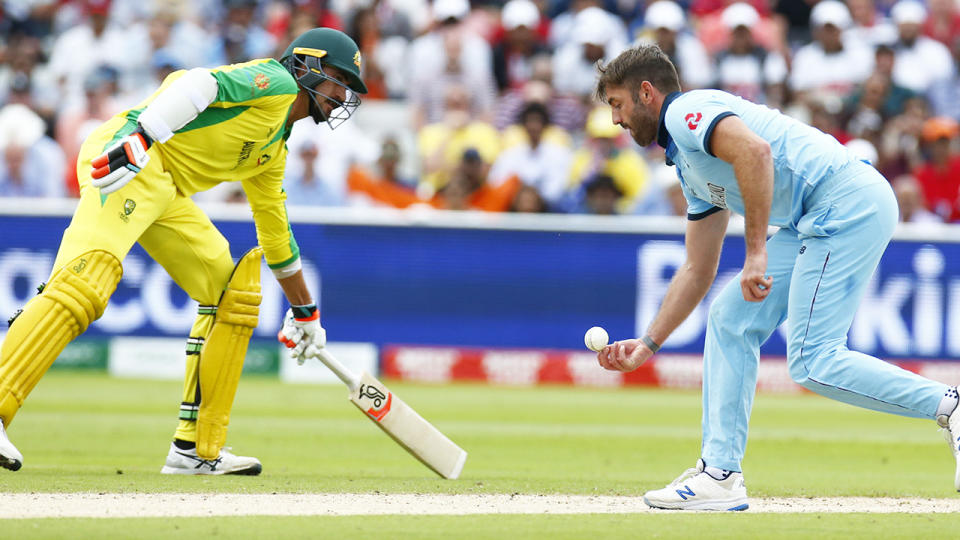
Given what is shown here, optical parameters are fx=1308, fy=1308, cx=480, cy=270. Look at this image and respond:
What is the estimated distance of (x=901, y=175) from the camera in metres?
13.7

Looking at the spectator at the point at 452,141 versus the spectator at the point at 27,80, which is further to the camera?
the spectator at the point at 27,80

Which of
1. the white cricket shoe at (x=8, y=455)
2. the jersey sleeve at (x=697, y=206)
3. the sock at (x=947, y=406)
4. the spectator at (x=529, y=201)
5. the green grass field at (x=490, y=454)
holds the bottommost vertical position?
the green grass field at (x=490, y=454)

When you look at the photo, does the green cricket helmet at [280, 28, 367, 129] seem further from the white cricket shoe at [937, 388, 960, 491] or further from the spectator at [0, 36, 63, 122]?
the spectator at [0, 36, 63, 122]

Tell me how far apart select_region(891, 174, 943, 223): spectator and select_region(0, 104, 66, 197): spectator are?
855 cm

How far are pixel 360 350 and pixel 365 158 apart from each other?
8.95ft

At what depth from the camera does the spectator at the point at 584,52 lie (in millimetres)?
15008

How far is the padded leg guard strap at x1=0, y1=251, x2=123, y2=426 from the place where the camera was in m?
5.41

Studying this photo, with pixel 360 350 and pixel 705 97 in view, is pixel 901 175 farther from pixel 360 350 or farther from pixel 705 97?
pixel 705 97

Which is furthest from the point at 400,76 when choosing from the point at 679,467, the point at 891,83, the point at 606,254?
the point at 679,467

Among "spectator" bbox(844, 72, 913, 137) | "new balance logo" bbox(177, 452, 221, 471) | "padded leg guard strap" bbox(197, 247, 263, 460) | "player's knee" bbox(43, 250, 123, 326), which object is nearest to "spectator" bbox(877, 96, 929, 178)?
"spectator" bbox(844, 72, 913, 137)

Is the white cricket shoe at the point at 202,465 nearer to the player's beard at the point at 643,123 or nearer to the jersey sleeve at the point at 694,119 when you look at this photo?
the player's beard at the point at 643,123

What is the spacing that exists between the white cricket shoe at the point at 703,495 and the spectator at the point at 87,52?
11.8 m

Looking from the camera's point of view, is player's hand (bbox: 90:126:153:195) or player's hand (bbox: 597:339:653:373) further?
player's hand (bbox: 597:339:653:373)

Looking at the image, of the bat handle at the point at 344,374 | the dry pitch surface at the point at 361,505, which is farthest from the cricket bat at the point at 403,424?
the dry pitch surface at the point at 361,505
